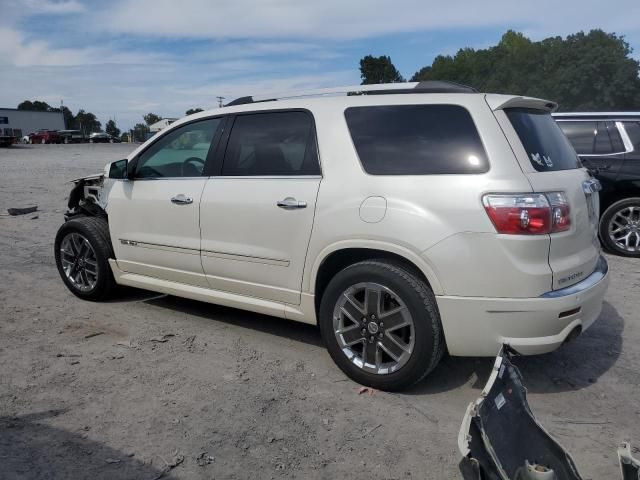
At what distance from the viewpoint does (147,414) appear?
3354 mm

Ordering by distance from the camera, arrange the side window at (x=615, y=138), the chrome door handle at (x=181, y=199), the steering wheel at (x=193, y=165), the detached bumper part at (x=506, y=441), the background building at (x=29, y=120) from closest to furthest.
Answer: the detached bumper part at (x=506, y=441) → the chrome door handle at (x=181, y=199) → the steering wheel at (x=193, y=165) → the side window at (x=615, y=138) → the background building at (x=29, y=120)

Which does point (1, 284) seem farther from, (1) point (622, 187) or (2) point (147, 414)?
(1) point (622, 187)

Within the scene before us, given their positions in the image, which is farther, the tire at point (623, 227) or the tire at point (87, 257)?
the tire at point (623, 227)

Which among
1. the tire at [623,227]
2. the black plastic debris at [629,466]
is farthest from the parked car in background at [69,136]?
the black plastic debris at [629,466]

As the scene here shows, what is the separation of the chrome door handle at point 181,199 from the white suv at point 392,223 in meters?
0.01

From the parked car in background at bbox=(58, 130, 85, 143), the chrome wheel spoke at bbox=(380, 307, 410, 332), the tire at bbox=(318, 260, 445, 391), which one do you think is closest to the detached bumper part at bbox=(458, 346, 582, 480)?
the tire at bbox=(318, 260, 445, 391)

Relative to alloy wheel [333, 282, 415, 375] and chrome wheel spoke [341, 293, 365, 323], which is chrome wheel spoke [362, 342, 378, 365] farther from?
chrome wheel spoke [341, 293, 365, 323]

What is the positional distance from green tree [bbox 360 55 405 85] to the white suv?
88014mm

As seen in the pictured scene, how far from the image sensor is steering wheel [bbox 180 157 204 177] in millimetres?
4613

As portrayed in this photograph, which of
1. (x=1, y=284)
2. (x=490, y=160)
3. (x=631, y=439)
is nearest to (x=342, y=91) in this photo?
(x=490, y=160)

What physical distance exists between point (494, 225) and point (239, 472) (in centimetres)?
186

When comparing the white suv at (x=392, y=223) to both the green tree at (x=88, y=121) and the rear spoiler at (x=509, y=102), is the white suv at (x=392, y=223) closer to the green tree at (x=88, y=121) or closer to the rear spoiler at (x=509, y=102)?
the rear spoiler at (x=509, y=102)

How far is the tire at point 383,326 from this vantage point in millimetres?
3420

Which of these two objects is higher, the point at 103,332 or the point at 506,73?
the point at 506,73
